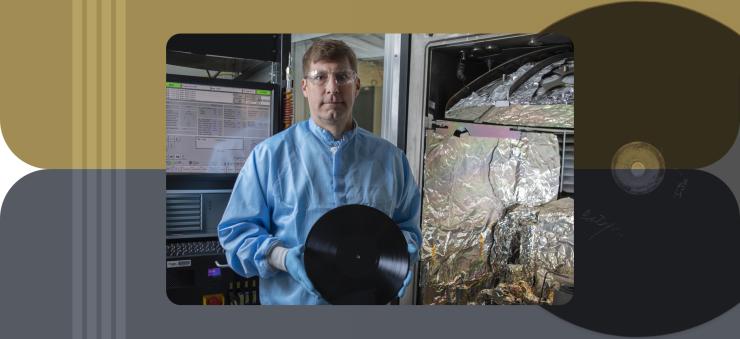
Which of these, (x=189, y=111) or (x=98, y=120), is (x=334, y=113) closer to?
(x=189, y=111)

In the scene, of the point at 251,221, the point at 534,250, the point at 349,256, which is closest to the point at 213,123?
the point at 251,221

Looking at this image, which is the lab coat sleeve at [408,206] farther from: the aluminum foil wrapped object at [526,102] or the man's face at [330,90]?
the aluminum foil wrapped object at [526,102]

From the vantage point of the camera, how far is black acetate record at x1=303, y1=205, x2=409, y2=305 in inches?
30.7

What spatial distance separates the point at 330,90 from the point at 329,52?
0.23 ft

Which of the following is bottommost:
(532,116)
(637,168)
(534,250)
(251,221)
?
(534,250)

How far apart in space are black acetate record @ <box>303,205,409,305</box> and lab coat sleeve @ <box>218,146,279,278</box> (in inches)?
4.8

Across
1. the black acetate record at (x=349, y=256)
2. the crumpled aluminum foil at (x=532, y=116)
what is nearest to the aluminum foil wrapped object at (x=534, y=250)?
the crumpled aluminum foil at (x=532, y=116)

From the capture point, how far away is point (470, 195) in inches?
57.1

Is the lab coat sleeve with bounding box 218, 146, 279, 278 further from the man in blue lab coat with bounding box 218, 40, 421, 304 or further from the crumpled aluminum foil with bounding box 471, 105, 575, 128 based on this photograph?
the crumpled aluminum foil with bounding box 471, 105, 575, 128

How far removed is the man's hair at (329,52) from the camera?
33.0 inches

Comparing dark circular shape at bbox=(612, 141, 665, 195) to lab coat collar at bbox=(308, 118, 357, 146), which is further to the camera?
lab coat collar at bbox=(308, 118, 357, 146)

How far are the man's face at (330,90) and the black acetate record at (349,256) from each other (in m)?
0.21

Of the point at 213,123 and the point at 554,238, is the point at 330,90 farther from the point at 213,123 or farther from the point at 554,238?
the point at 554,238

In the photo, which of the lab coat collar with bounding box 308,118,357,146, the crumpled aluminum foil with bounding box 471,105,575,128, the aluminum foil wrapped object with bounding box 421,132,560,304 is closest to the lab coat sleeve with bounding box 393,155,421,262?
the lab coat collar with bounding box 308,118,357,146
